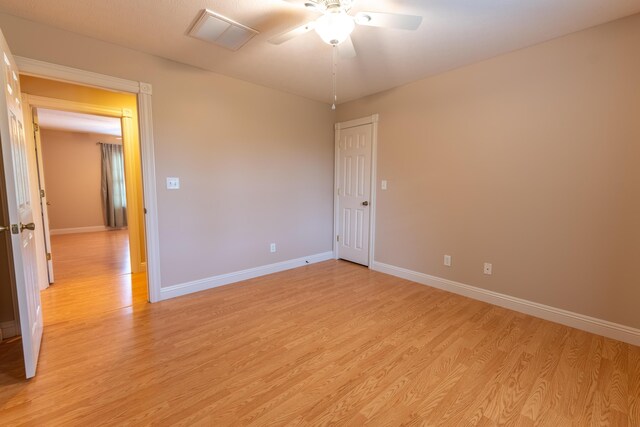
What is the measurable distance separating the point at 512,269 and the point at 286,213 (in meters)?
2.68

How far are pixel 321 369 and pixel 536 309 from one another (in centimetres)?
212

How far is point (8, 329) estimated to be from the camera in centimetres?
221

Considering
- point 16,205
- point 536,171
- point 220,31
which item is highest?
point 220,31

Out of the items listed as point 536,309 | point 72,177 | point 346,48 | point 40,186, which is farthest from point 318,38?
point 72,177

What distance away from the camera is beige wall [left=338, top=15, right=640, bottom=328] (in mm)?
2164

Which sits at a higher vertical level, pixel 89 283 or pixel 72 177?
pixel 72 177

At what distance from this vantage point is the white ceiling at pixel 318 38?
1932 mm

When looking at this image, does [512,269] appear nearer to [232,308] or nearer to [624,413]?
[624,413]

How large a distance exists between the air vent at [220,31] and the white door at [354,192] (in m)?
2.05

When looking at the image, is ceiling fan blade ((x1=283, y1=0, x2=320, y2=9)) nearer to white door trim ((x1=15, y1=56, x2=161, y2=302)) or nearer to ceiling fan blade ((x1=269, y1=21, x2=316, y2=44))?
ceiling fan blade ((x1=269, y1=21, x2=316, y2=44))

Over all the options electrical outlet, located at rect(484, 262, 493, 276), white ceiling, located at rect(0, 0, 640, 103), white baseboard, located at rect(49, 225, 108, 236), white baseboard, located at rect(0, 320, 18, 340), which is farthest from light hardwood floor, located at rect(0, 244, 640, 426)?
white baseboard, located at rect(49, 225, 108, 236)

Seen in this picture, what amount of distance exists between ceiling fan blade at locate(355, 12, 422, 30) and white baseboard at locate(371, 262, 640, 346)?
→ 8.45 feet

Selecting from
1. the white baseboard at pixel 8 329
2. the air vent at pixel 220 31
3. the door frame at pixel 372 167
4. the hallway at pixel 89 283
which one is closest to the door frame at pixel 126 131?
the hallway at pixel 89 283

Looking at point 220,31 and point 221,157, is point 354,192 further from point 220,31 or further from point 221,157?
point 220,31
